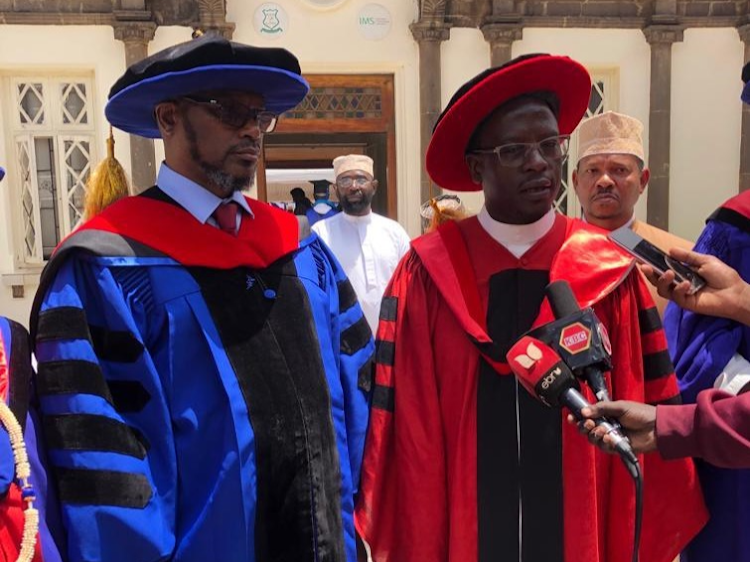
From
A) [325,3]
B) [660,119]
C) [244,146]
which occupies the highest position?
[325,3]

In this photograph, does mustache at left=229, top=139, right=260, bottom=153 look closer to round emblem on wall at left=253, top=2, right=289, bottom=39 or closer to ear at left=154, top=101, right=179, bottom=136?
ear at left=154, top=101, right=179, bottom=136

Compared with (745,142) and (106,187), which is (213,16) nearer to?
(106,187)

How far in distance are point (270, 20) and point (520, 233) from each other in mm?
5684

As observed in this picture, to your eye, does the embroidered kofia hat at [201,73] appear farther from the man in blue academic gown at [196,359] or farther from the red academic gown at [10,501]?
the red academic gown at [10,501]

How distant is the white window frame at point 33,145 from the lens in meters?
6.78

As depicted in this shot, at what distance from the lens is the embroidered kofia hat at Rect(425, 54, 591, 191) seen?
186 centimetres

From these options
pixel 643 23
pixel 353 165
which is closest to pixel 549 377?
pixel 353 165

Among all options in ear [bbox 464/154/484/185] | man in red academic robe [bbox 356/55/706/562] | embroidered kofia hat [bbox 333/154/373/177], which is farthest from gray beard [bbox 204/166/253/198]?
embroidered kofia hat [bbox 333/154/373/177]

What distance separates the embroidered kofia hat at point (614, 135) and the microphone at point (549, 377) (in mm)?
1501

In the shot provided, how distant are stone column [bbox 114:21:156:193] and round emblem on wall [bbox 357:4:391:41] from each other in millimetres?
2135

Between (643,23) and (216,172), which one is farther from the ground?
(643,23)

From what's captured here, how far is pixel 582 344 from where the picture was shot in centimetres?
144

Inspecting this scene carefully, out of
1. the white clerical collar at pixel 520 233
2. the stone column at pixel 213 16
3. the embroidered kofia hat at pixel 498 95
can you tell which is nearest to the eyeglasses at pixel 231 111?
the embroidered kofia hat at pixel 498 95

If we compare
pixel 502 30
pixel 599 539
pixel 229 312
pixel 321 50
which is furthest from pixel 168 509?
Result: pixel 502 30
